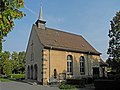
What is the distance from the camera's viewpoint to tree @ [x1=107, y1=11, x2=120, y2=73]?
965 inches

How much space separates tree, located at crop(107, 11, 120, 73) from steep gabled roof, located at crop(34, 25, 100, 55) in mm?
8842

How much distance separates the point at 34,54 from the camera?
3303cm

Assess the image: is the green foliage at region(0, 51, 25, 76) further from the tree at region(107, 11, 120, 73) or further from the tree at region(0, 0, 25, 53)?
the tree at region(0, 0, 25, 53)

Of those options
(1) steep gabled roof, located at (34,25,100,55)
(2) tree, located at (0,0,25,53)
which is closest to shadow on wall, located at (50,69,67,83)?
(1) steep gabled roof, located at (34,25,100,55)

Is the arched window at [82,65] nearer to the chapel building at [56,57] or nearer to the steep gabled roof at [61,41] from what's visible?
the chapel building at [56,57]

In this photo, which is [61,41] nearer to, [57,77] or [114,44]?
[57,77]

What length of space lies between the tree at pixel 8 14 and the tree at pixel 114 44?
64.9 ft

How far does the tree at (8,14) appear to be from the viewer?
6027 mm

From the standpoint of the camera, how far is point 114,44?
25219 millimetres

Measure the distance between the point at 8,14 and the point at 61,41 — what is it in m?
28.2

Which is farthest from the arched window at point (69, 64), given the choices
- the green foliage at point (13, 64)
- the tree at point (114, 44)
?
the green foliage at point (13, 64)

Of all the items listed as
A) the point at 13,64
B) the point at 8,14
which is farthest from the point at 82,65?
the point at 13,64

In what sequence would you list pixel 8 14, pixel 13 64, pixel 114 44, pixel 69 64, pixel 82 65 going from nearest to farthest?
pixel 8 14, pixel 114 44, pixel 69 64, pixel 82 65, pixel 13 64

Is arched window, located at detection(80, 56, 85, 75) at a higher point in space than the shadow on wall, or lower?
higher
